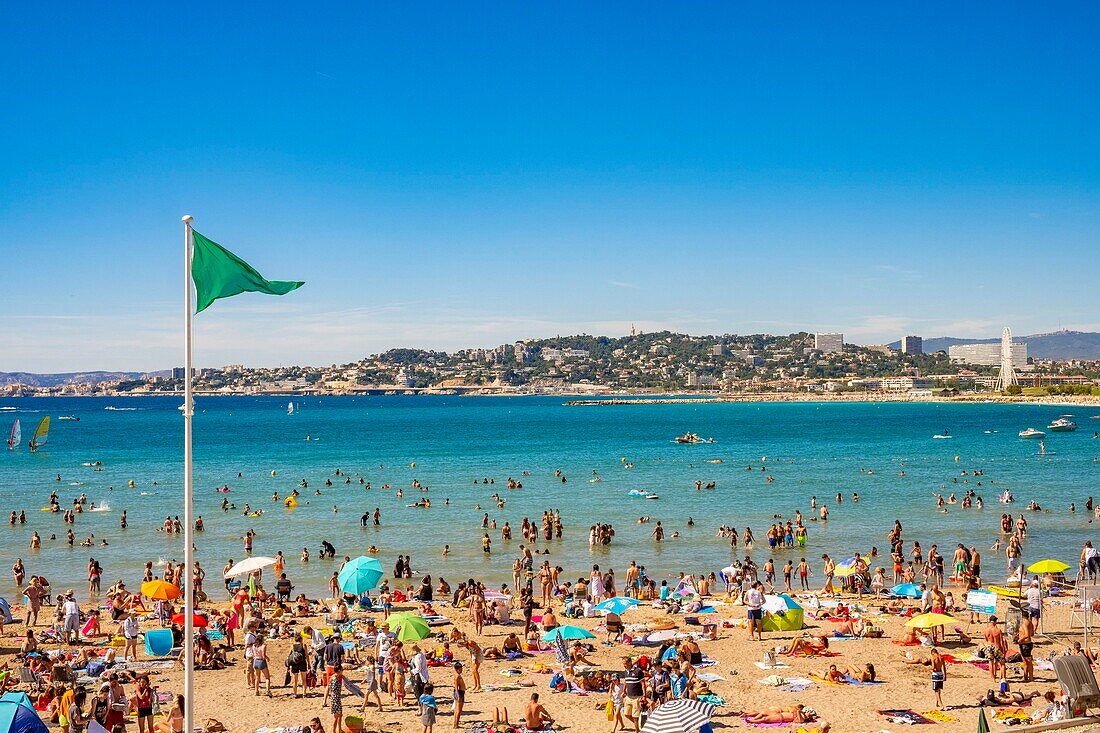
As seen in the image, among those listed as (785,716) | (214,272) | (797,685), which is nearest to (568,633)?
(797,685)

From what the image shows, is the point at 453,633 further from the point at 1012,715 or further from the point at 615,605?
the point at 1012,715

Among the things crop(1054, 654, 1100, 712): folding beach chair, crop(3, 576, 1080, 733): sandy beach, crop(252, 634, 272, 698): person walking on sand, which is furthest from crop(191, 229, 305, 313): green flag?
crop(1054, 654, 1100, 712): folding beach chair

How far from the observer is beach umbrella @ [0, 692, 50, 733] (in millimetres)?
11250

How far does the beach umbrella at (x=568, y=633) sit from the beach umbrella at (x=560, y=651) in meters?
0.11

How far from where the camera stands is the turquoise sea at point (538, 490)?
32656 millimetres

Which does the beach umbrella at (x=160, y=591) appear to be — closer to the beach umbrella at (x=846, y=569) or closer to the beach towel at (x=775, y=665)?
the beach towel at (x=775, y=665)

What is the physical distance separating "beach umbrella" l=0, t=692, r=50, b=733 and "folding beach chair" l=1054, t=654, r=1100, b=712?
13327 millimetres

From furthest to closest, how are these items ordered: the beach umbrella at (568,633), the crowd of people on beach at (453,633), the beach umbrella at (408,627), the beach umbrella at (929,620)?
the beach umbrella at (568,633) → the beach umbrella at (929,620) → the beach umbrella at (408,627) → the crowd of people on beach at (453,633)

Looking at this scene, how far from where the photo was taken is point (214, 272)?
9922 mm

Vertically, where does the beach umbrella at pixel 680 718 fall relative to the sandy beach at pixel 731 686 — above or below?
above

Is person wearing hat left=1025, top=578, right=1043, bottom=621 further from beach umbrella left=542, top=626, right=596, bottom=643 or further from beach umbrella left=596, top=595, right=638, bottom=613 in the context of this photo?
beach umbrella left=542, top=626, right=596, bottom=643

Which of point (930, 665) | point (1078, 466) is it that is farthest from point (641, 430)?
point (930, 665)

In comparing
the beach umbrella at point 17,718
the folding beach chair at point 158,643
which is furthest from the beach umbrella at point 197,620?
the beach umbrella at point 17,718

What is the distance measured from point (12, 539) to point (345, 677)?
25404 millimetres
